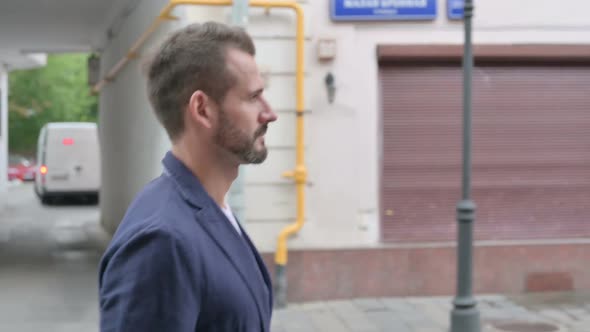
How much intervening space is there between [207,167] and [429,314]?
6503mm

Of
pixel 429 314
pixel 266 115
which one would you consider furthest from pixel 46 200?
pixel 266 115

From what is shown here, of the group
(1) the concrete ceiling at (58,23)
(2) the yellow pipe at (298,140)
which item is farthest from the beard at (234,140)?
(1) the concrete ceiling at (58,23)

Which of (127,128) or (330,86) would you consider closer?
(330,86)

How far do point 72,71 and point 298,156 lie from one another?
3726 centimetres

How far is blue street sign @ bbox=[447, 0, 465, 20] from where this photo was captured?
862 centimetres

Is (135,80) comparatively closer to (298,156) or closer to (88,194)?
(298,156)

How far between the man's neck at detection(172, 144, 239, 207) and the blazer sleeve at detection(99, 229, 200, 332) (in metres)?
0.26

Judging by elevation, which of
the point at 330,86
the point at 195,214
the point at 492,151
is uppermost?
the point at 330,86

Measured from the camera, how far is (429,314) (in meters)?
7.89

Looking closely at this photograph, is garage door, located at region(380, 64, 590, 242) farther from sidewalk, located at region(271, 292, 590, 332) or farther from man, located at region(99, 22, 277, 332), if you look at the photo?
man, located at region(99, 22, 277, 332)

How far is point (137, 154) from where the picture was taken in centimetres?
1169

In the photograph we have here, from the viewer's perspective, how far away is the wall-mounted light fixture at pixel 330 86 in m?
8.42

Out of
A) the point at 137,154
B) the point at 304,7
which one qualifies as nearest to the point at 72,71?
the point at 137,154

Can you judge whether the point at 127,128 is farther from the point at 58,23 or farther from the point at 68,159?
the point at 68,159
